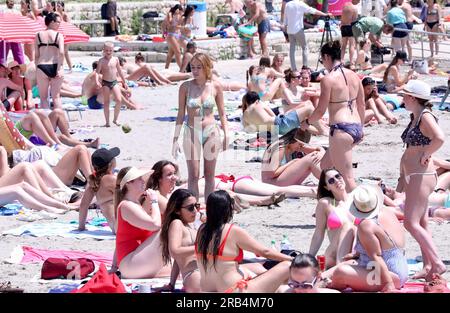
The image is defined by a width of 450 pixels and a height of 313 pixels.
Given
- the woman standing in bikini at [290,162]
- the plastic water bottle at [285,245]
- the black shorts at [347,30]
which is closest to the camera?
the plastic water bottle at [285,245]

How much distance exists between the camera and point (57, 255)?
934 cm

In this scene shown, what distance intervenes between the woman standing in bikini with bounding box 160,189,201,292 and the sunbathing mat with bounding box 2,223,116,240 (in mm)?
1997

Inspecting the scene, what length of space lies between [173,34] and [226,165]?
397 inches

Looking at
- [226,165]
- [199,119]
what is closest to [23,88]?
[226,165]

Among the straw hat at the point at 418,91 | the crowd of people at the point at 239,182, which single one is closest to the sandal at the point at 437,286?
the crowd of people at the point at 239,182

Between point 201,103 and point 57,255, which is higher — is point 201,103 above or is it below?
above

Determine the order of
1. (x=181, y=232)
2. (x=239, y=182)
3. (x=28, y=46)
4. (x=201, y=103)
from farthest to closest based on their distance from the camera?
(x=28, y=46) < (x=239, y=182) < (x=201, y=103) < (x=181, y=232)

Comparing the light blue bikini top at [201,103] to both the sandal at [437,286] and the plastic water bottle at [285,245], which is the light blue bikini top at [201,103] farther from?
the sandal at [437,286]

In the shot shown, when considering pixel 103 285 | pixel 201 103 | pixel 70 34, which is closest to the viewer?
pixel 103 285

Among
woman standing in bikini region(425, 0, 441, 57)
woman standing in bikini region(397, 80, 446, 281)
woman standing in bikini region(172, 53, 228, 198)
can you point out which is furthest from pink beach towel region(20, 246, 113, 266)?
woman standing in bikini region(425, 0, 441, 57)

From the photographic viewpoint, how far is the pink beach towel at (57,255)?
920 cm

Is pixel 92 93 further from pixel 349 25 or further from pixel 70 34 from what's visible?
pixel 349 25

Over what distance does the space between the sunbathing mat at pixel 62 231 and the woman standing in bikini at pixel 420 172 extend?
2824 mm
